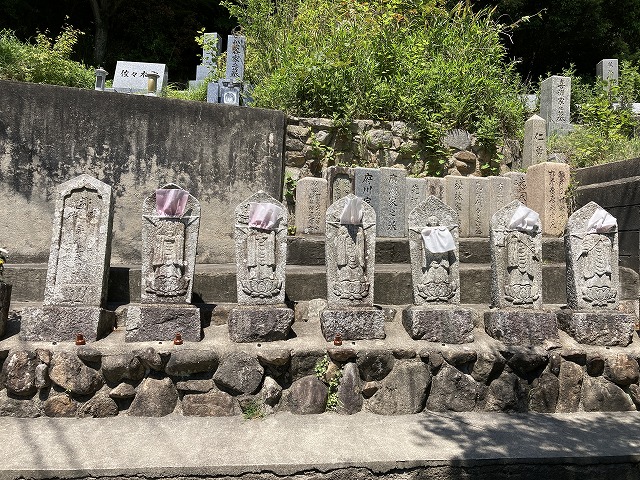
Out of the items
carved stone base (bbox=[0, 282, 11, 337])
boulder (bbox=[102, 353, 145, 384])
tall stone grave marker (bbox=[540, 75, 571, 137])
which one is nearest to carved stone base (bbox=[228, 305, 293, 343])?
boulder (bbox=[102, 353, 145, 384])

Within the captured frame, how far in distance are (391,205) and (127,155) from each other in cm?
397

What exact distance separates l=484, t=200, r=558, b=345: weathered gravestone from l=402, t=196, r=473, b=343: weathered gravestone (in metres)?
0.38

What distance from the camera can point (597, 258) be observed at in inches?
178

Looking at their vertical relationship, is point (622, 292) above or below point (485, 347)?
above

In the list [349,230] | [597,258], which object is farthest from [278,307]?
[597,258]

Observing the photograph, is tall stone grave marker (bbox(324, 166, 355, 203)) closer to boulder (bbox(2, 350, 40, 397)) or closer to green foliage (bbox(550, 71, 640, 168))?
green foliage (bbox(550, 71, 640, 168))

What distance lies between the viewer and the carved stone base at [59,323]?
3.88 meters

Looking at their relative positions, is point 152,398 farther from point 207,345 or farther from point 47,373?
point 47,373

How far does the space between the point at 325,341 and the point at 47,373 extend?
7.44 feet

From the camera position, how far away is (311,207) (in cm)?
721

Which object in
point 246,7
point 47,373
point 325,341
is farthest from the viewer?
point 246,7

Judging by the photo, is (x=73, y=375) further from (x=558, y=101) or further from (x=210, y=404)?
(x=558, y=101)

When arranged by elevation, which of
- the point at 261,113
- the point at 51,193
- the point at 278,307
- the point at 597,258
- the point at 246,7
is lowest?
the point at 278,307

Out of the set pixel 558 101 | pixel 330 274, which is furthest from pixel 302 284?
pixel 558 101
